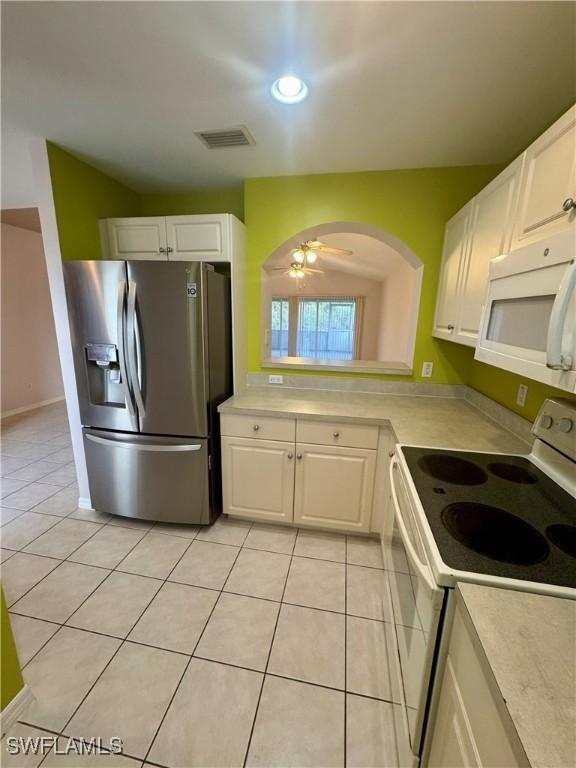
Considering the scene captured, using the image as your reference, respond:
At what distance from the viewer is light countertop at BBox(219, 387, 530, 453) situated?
154 cm

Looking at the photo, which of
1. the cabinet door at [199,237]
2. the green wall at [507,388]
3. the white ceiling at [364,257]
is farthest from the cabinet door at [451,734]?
the white ceiling at [364,257]

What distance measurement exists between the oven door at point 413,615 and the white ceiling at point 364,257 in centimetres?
275

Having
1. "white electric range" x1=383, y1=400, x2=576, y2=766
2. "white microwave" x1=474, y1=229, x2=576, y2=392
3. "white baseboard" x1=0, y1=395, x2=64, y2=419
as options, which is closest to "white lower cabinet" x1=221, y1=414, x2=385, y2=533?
"white electric range" x1=383, y1=400, x2=576, y2=766

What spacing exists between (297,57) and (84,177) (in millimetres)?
1681

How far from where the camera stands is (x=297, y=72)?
126 cm

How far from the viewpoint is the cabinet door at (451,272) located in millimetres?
1771

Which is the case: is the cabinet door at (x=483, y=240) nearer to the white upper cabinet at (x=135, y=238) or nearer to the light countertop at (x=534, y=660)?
the light countertop at (x=534, y=660)

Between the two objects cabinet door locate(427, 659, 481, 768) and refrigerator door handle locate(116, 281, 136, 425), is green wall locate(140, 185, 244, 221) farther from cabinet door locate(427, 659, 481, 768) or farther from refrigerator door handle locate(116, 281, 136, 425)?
cabinet door locate(427, 659, 481, 768)

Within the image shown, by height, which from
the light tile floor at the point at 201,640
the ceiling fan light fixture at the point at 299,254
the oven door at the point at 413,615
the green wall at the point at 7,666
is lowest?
the light tile floor at the point at 201,640

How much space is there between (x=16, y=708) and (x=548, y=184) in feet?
8.75

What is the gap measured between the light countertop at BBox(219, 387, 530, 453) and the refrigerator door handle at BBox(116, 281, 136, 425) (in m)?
0.57

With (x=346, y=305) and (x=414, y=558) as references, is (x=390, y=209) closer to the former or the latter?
(x=414, y=558)

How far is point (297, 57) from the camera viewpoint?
1.19m

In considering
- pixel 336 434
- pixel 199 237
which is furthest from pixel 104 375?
pixel 336 434
